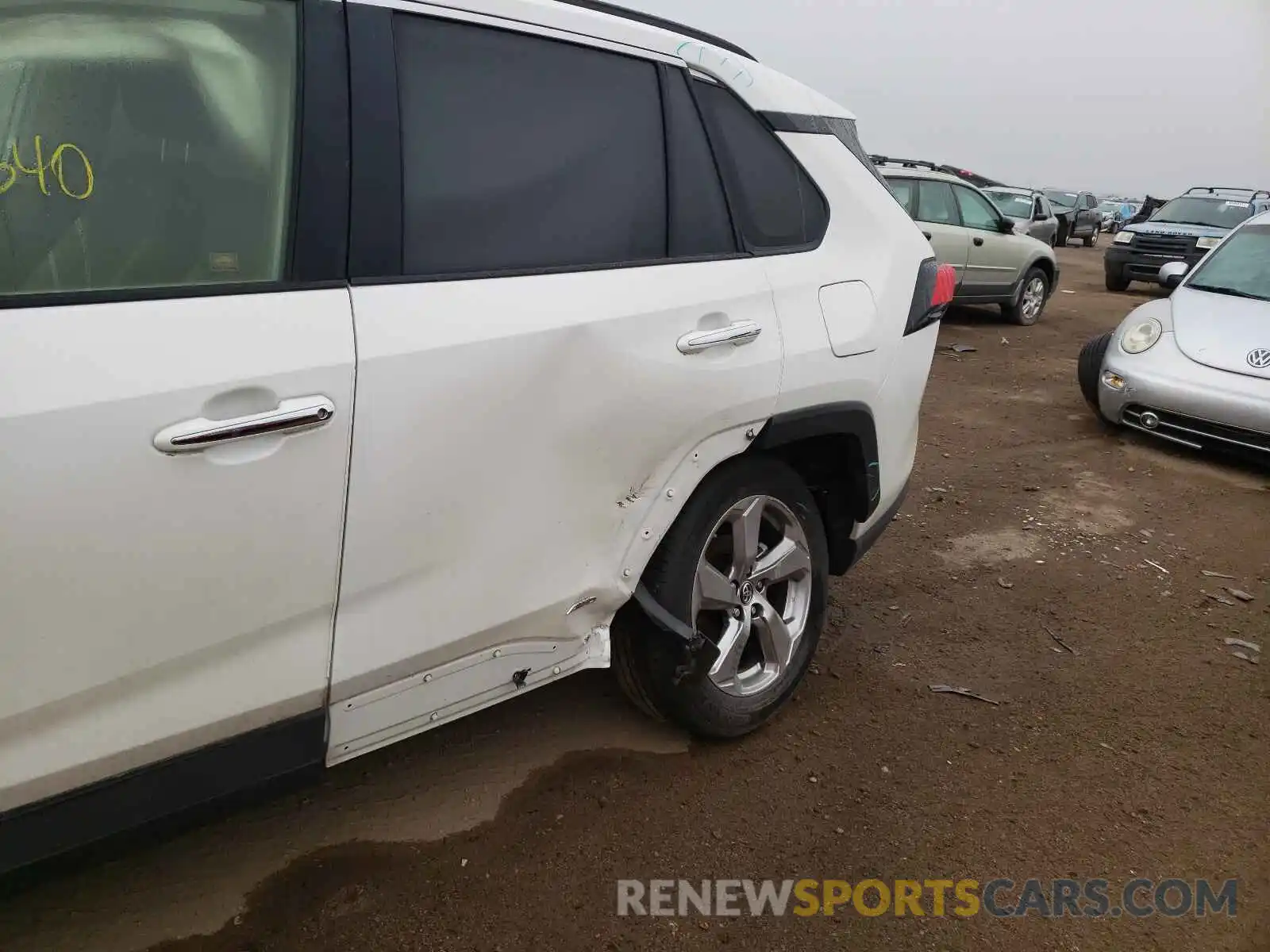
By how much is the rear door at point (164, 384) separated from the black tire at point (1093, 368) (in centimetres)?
593

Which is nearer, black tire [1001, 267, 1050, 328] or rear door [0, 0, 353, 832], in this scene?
rear door [0, 0, 353, 832]

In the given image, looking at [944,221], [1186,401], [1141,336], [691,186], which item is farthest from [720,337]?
[944,221]

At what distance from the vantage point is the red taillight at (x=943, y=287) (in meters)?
3.02

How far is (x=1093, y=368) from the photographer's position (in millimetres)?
6293

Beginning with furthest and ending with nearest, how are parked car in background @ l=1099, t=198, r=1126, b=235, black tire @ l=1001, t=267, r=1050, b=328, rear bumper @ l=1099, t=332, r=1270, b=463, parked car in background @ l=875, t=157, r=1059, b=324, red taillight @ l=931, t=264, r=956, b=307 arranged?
parked car in background @ l=1099, t=198, r=1126, b=235 → black tire @ l=1001, t=267, r=1050, b=328 → parked car in background @ l=875, t=157, r=1059, b=324 → rear bumper @ l=1099, t=332, r=1270, b=463 → red taillight @ l=931, t=264, r=956, b=307

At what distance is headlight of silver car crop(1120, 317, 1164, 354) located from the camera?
586 centimetres

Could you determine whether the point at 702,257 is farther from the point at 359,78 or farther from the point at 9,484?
the point at 9,484

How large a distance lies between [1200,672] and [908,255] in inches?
75.1

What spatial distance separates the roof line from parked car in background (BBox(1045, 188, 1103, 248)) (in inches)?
1148

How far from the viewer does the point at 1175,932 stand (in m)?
2.15

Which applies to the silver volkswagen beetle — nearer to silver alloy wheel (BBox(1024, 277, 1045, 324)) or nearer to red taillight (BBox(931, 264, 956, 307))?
red taillight (BBox(931, 264, 956, 307))

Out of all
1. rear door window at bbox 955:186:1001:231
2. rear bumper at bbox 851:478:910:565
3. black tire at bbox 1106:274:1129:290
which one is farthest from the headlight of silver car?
black tire at bbox 1106:274:1129:290

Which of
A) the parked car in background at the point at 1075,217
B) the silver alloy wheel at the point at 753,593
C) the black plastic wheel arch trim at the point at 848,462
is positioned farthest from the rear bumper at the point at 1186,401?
the parked car in background at the point at 1075,217

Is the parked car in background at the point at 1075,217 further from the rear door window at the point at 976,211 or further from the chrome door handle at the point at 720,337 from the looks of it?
the chrome door handle at the point at 720,337
